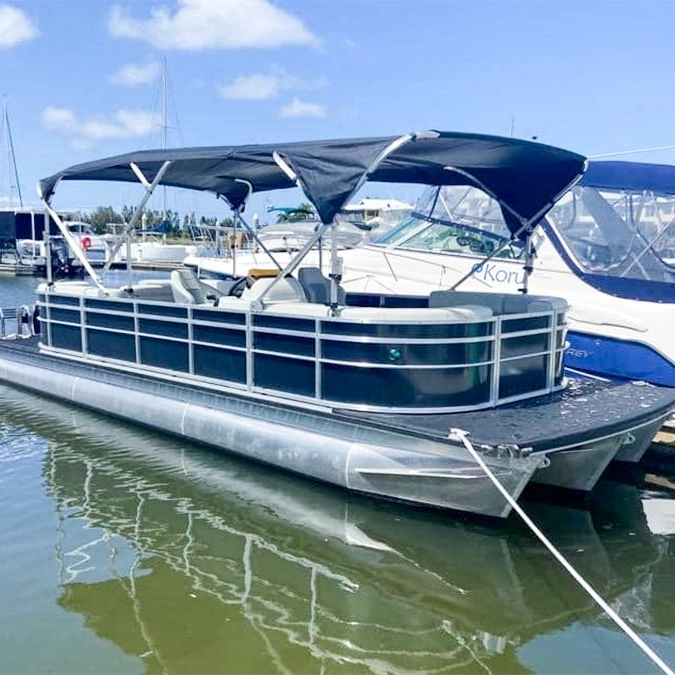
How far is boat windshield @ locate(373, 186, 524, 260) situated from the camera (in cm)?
1118

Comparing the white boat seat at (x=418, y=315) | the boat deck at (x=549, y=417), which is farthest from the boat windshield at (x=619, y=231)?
the white boat seat at (x=418, y=315)

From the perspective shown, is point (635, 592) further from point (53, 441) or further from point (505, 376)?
point (53, 441)

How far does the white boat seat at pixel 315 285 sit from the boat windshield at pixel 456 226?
3449 millimetres

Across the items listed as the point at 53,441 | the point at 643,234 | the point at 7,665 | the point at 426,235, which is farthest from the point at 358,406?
the point at 426,235

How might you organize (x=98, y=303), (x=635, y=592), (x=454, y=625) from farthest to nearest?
(x=98, y=303)
(x=635, y=592)
(x=454, y=625)

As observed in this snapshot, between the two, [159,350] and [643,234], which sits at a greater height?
[643,234]

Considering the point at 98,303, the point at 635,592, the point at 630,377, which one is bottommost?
the point at 635,592

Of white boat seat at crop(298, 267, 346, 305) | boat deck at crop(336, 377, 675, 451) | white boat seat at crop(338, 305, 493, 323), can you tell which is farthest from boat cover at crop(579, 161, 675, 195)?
white boat seat at crop(338, 305, 493, 323)

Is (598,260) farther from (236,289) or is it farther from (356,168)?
(356,168)

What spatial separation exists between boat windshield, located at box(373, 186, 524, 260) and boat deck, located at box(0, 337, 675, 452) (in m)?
3.87

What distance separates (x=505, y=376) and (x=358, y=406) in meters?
1.37

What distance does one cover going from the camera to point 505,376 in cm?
688

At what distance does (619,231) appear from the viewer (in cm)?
979

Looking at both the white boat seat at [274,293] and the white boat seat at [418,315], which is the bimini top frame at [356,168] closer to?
the white boat seat at [418,315]
